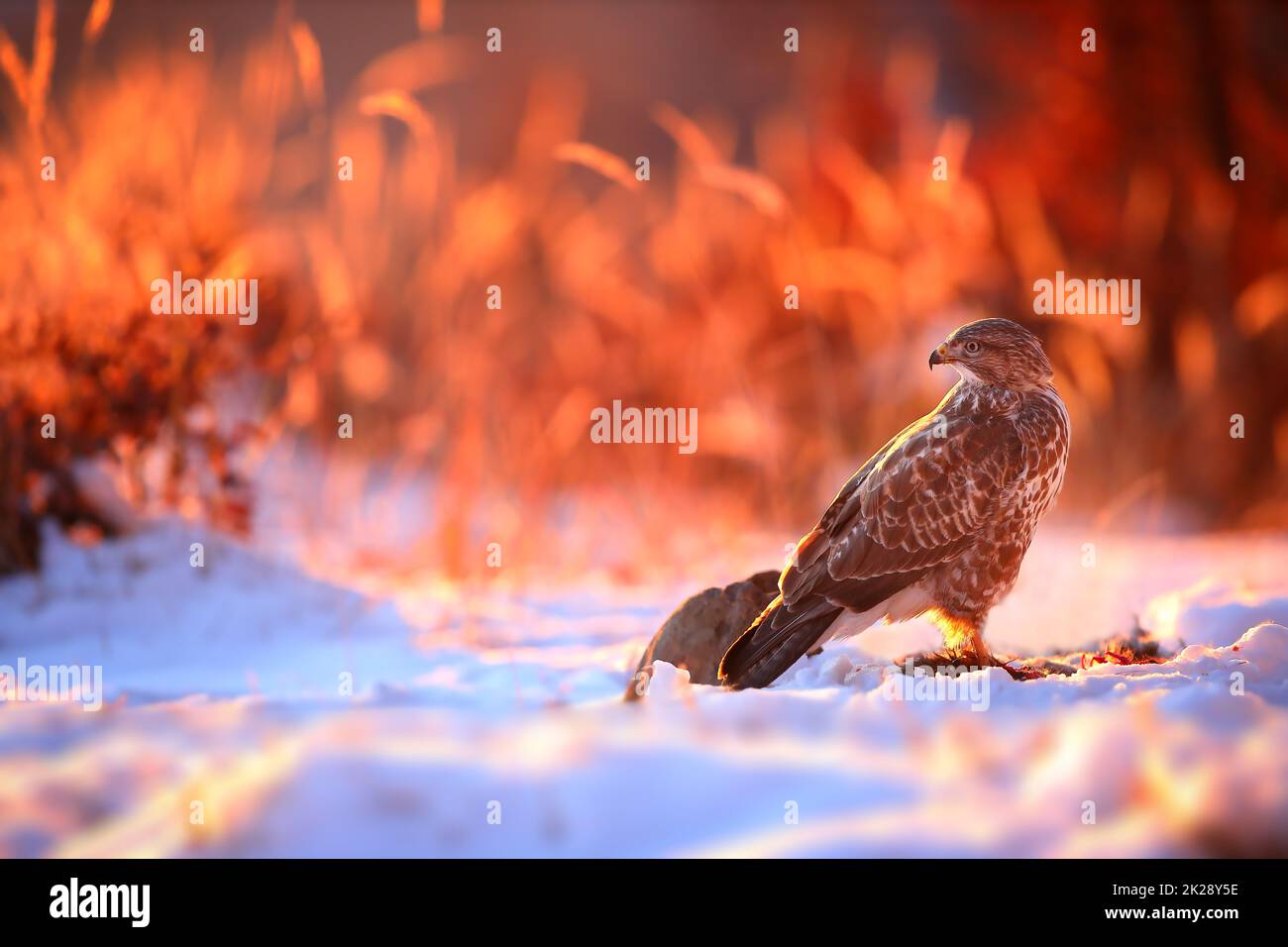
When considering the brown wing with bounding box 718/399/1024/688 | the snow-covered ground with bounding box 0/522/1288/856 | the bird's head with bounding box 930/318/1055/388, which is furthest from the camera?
the bird's head with bounding box 930/318/1055/388

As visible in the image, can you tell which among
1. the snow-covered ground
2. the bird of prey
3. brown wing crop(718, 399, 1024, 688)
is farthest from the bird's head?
the snow-covered ground

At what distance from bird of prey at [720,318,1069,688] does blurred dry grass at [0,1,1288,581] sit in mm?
1123

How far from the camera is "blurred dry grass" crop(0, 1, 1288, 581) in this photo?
13.7 ft

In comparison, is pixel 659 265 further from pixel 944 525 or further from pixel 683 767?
pixel 683 767

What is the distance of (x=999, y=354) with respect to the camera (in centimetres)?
282

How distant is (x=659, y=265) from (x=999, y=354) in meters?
4.15

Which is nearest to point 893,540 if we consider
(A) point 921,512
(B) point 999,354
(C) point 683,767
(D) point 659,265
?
(A) point 921,512

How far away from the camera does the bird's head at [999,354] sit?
9.22 ft

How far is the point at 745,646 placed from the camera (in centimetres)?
265

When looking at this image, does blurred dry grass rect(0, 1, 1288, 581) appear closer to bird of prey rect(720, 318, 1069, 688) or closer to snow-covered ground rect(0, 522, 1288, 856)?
bird of prey rect(720, 318, 1069, 688)

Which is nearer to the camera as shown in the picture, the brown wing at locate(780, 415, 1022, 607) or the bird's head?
the brown wing at locate(780, 415, 1022, 607)

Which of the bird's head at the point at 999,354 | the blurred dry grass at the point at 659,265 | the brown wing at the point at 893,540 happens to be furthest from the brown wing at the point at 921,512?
the blurred dry grass at the point at 659,265

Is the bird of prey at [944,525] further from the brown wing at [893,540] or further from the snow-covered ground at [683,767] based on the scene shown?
the snow-covered ground at [683,767]

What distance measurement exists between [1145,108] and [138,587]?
314 inches
